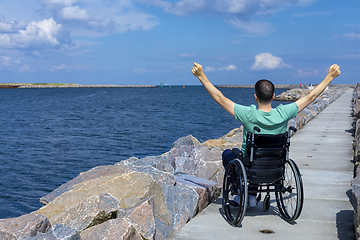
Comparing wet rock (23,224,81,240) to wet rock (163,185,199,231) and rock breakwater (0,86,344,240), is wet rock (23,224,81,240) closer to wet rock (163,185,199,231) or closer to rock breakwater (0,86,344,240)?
rock breakwater (0,86,344,240)

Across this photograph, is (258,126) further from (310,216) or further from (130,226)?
(130,226)

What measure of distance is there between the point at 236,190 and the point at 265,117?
0.95 meters

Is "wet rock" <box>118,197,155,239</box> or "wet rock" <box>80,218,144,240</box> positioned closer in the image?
"wet rock" <box>80,218,144,240</box>

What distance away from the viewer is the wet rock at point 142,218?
12.3 feet

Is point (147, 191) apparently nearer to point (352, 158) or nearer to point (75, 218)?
point (75, 218)

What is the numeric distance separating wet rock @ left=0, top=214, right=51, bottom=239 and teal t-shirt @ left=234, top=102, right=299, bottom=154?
2352mm

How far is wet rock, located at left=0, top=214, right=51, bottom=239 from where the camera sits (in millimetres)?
3513

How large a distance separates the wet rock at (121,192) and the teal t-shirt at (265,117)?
1.55 m

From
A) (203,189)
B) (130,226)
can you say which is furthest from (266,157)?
(130,226)

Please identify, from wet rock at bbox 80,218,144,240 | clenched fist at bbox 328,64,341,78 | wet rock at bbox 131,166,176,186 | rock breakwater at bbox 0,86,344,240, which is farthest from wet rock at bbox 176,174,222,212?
clenched fist at bbox 328,64,341,78

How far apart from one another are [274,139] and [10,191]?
10647 mm

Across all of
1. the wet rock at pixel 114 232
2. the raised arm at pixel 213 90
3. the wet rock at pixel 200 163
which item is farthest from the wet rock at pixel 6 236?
the wet rock at pixel 200 163

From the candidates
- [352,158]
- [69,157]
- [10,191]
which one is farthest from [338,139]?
[69,157]

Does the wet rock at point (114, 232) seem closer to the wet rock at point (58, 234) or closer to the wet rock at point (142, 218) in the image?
the wet rock at point (142, 218)
